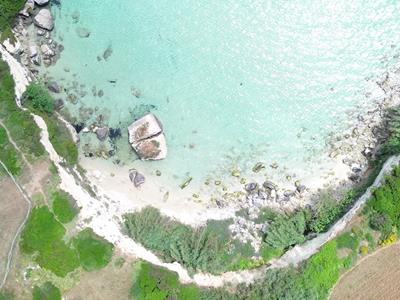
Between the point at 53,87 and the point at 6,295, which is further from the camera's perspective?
the point at 53,87

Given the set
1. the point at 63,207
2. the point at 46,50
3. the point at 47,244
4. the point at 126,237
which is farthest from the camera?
the point at 46,50

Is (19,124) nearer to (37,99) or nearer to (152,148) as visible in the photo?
(37,99)

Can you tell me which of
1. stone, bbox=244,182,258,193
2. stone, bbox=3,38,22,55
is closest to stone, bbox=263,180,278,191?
stone, bbox=244,182,258,193

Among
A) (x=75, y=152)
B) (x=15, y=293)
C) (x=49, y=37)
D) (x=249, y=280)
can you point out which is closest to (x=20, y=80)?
(x=49, y=37)

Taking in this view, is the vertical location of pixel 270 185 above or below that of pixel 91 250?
above

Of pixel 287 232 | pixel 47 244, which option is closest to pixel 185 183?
pixel 287 232

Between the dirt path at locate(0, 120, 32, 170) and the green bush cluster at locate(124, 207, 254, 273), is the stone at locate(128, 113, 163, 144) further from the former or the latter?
the dirt path at locate(0, 120, 32, 170)

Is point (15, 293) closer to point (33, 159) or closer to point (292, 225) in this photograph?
point (33, 159)

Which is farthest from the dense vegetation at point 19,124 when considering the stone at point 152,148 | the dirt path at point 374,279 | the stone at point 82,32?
the dirt path at point 374,279
